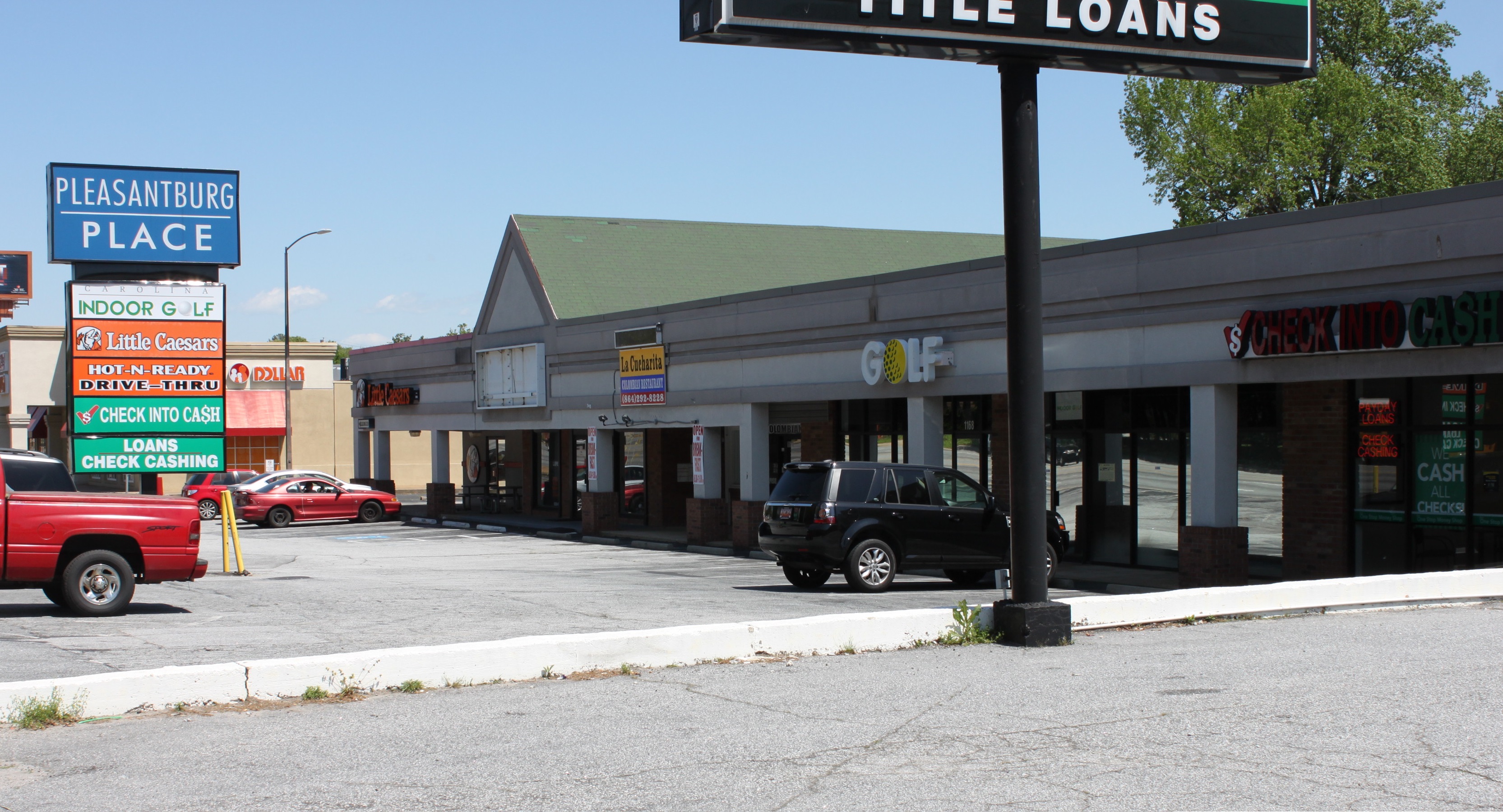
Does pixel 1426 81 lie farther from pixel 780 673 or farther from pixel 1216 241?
pixel 780 673

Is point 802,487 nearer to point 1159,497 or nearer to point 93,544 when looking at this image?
point 1159,497

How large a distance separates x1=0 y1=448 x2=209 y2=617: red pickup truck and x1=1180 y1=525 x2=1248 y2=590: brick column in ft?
42.0

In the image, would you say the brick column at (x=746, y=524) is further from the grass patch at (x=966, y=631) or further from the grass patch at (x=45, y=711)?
the grass patch at (x=45, y=711)

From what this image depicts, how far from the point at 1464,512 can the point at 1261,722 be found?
37.3 ft

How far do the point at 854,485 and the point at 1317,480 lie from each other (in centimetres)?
674

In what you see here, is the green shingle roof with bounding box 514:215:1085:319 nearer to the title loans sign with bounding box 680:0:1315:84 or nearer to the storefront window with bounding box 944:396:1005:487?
the storefront window with bounding box 944:396:1005:487

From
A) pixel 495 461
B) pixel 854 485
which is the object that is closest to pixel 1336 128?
pixel 495 461

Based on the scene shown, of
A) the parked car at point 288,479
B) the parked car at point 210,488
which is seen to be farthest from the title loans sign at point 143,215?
the parked car at point 210,488

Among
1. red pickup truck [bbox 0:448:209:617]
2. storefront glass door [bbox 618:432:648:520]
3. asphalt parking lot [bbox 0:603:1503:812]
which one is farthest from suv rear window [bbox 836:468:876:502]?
storefront glass door [bbox 618:432:648:520]

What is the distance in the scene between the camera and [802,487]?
18.5 metres

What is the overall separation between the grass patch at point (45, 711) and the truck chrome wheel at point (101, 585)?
6745 mm

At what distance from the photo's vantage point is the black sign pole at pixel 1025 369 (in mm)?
11539

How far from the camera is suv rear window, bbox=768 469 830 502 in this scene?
18.2m

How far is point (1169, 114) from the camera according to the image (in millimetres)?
55344
